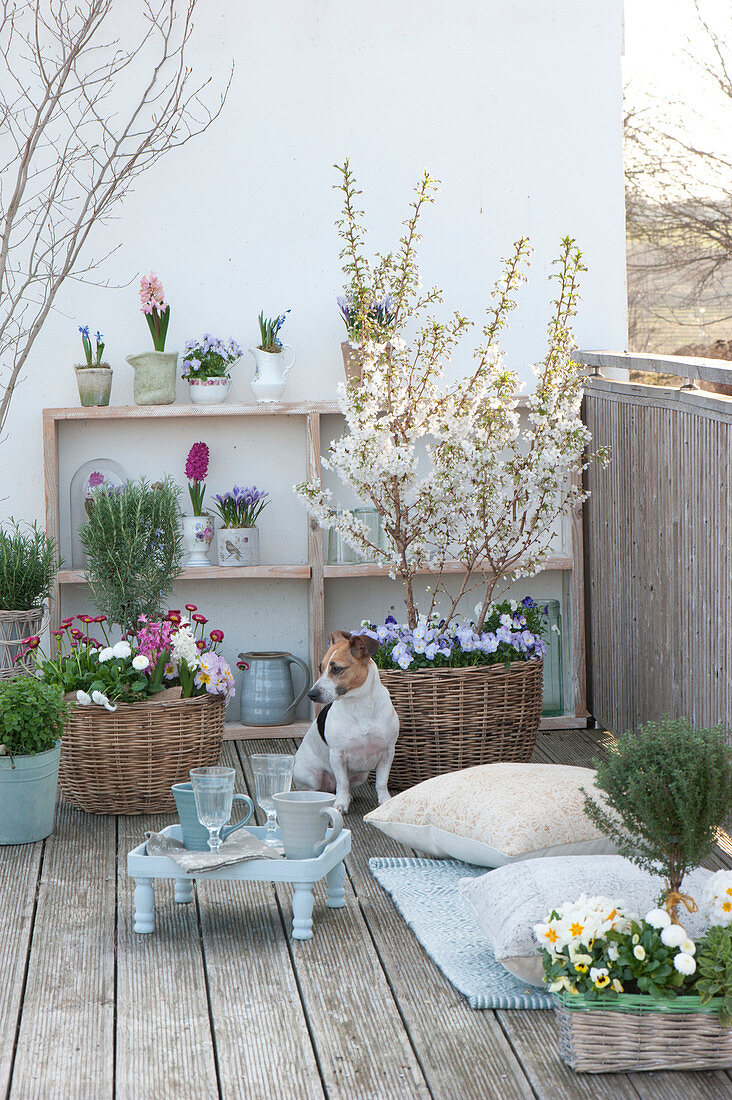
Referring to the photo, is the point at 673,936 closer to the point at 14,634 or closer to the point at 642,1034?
the point at 642,1034

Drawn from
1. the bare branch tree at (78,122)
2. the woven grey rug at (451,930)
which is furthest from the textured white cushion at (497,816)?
the bare branch tree at (78,122)

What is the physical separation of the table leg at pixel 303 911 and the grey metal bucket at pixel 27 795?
96 cm

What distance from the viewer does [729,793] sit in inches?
81.4

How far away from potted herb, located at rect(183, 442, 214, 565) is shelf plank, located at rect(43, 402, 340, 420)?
0.13m

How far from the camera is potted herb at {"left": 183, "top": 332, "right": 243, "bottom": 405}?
4332mm

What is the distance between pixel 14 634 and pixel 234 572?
789 millimetres

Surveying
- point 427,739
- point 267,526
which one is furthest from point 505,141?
point 427,739

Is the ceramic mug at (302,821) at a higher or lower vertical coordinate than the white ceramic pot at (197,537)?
lower

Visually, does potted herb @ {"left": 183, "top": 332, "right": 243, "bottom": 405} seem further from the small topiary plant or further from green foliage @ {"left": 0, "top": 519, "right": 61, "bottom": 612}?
the small topiary plant

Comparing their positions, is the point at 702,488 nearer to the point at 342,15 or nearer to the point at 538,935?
the point at 538,935

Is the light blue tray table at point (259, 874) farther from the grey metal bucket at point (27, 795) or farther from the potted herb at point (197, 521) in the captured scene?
the potted herb at point (197, 521)

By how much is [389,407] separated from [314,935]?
5.91 ft

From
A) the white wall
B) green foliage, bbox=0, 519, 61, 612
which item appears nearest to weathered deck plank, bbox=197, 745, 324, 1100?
green foliage, bbox=0, 519, 61, 612

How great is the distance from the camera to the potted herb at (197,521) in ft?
Result: 14.2
